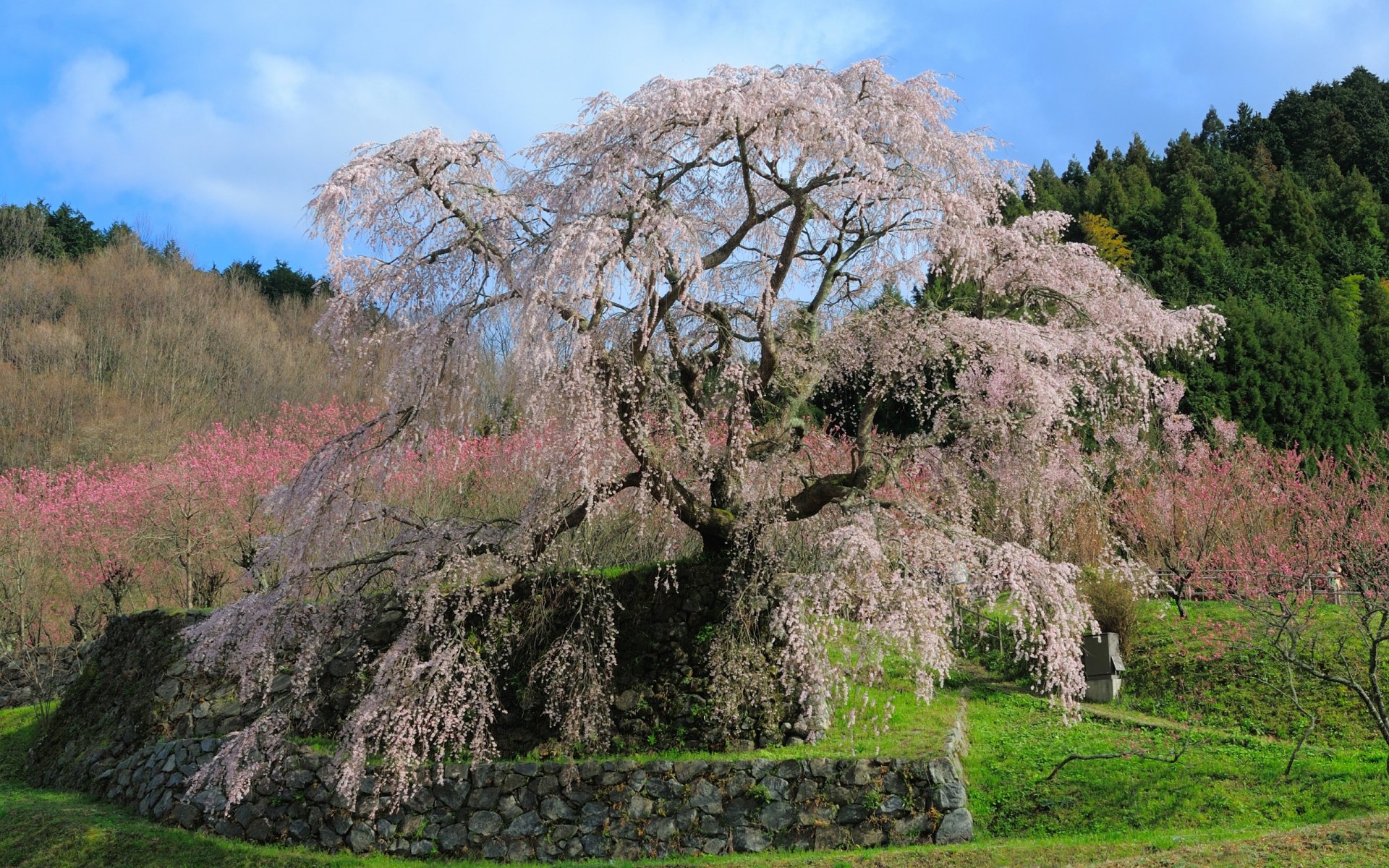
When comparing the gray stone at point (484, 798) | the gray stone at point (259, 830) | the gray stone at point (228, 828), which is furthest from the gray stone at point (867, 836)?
the gray stone at point (228, 828)

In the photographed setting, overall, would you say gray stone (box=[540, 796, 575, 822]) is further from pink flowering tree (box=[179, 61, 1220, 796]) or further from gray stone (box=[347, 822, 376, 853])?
gray stone (box=[347, 822, 376, 853])

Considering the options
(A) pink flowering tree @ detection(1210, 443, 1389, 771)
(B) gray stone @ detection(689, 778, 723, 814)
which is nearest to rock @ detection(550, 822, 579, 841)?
(B) gray stone @ detection(689, 778, 723, 814)

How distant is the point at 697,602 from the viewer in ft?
30.5

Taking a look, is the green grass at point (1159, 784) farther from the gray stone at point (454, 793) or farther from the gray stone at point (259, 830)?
the gray stone at point (259, 830)

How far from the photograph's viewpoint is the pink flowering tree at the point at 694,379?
288 inches

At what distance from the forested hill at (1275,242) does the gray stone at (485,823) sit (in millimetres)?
10065

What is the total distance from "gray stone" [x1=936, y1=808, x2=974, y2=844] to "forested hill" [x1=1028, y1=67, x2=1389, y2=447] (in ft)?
27.9

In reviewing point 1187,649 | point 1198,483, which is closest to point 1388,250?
point 1198,483

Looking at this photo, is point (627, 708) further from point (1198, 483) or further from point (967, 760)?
point (1198, 483)

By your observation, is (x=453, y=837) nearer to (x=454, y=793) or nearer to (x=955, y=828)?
(x=454, y=793)

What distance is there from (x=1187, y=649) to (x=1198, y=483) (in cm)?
327

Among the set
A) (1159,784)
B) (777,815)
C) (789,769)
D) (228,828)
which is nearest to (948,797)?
(789,769)

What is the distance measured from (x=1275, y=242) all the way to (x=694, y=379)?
2498 cm

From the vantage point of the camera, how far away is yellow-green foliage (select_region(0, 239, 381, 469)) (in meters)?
25.4
